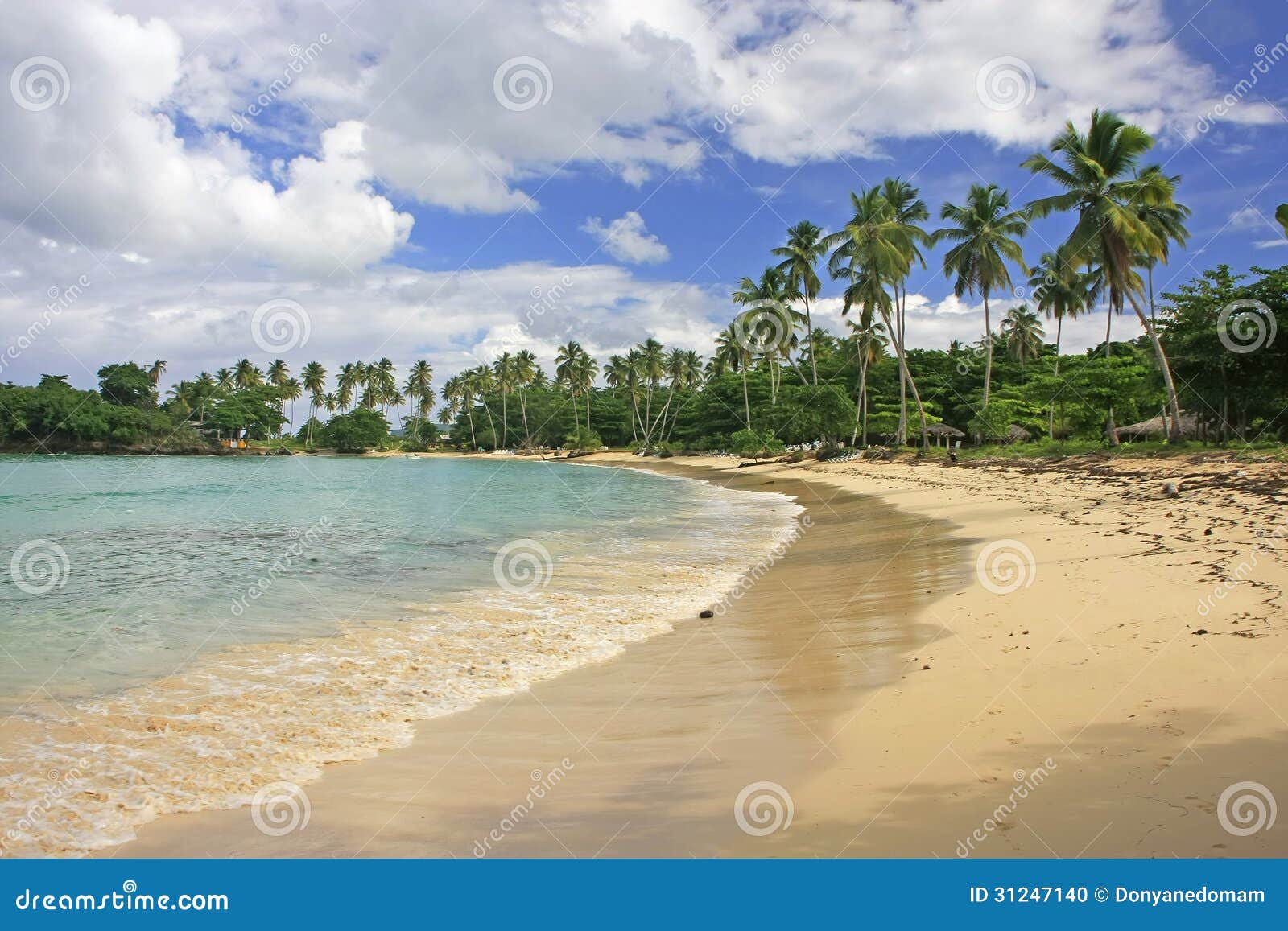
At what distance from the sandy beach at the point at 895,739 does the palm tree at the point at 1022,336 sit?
54.4 m

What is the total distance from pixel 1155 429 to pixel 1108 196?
15412mm

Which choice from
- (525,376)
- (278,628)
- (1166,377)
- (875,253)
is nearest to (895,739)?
(278,628)

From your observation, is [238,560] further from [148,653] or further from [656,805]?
[656,805]

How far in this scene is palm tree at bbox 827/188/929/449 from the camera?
40250 mm

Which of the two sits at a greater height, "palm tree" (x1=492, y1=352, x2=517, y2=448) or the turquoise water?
"palm tree" (x1=492, y1=352, x2=517, y2=448)

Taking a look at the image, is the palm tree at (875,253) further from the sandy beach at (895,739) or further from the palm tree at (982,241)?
the sandy beach at (895,739)

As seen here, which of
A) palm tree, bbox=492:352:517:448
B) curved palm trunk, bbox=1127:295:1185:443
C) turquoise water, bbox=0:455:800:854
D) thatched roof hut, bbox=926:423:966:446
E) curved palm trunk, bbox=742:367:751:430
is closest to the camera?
turquoise water, bbox=0:455:800:854

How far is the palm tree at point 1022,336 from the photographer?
59.2 metres

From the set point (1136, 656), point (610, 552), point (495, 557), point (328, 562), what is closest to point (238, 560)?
point (328, 562)

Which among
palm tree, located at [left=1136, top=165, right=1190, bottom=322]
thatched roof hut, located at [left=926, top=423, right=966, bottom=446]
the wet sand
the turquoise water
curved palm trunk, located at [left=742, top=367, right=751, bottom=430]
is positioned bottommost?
the turquoise water

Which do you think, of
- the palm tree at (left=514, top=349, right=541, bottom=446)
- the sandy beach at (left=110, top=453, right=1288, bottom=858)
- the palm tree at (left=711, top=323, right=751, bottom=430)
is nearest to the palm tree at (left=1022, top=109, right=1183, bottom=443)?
the sandy beach at (left=110, top=453, right=1288, bottom=858)

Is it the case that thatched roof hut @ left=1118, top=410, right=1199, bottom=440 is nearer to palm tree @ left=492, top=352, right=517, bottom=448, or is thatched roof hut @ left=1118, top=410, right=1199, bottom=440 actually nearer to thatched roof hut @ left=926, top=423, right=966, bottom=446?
thatched roof hut @ left=926, top=423, right=966, bottom=446

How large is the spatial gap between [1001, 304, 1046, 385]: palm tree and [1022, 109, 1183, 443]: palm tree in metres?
29.2

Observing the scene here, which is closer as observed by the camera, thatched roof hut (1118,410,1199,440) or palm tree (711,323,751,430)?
thatched roof hut (1118,410,1199,440)
